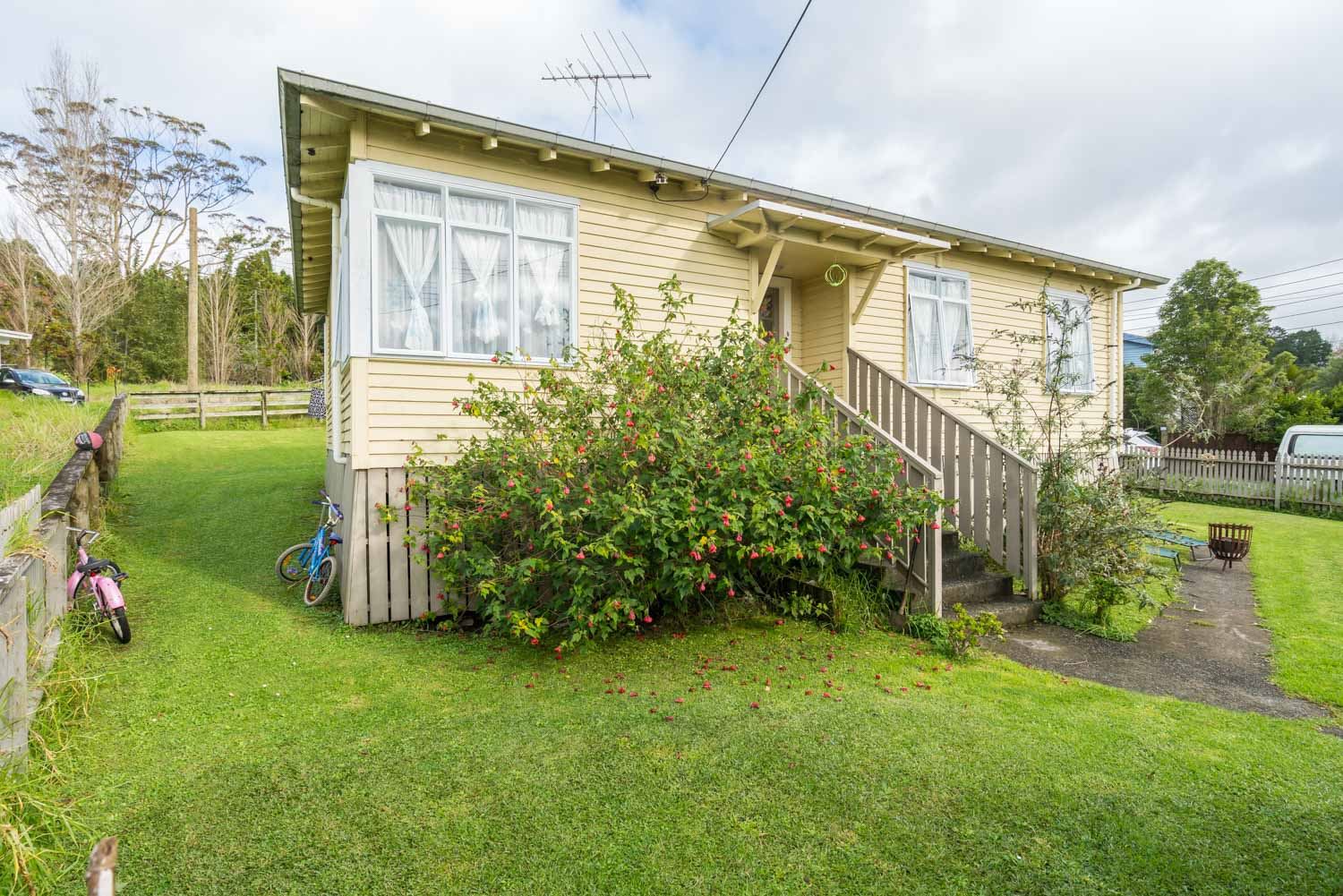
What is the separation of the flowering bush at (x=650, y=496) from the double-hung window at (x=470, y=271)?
0.79 meters

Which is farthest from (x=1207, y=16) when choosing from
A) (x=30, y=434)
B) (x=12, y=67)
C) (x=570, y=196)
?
(x=12, y=67)

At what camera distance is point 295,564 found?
6254mm

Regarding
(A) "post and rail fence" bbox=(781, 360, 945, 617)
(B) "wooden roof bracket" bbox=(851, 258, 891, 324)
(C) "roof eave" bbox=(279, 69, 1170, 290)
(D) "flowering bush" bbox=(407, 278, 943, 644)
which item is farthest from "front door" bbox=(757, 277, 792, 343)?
(D) "flowering bush" bbox=(407, 278, 943, 644)

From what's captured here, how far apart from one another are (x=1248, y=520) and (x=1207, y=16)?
29.7ft

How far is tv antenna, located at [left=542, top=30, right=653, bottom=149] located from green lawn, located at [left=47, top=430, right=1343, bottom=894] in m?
6.30

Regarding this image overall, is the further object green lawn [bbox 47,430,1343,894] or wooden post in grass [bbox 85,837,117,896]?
green lawn [bbox 47,430,1343,894]

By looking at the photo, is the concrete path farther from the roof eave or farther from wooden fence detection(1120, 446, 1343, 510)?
wooden fence detection(1120, 446, 1343, 510)

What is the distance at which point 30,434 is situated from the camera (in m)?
8.55

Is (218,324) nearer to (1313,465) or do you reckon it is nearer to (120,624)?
(120,624)

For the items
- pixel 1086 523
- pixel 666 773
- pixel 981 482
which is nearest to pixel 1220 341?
pixel 1086 523

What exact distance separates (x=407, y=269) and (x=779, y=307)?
4.96 m

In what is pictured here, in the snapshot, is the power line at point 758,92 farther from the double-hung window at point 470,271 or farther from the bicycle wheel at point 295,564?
the bicycle wheel at point 295,564

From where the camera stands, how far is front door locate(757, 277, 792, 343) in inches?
359

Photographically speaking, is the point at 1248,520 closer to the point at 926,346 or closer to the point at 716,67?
the point at 926,346
